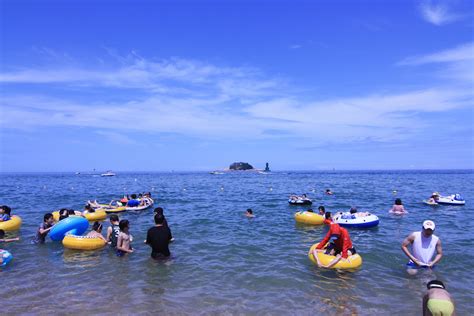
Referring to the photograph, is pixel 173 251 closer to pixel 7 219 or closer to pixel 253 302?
pixel 253 302

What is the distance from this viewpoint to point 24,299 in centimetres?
795

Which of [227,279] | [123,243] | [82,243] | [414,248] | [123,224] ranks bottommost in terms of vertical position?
[227,279]

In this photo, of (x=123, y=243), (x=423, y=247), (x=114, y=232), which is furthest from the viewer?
(x=114, y=232)

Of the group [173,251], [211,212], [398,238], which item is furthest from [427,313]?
[211,212]

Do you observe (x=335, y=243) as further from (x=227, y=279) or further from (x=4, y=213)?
(x=4, y=213)

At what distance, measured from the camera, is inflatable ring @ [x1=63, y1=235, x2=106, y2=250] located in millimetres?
12117

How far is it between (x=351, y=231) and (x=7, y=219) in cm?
1615

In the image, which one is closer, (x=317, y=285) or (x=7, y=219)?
(x=317, y=285)

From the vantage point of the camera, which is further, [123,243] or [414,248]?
[123,243]

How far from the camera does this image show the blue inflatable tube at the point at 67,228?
12977mm

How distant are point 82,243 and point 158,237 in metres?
3.59

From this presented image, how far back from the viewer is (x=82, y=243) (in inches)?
476

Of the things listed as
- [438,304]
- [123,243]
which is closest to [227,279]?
[123,243]

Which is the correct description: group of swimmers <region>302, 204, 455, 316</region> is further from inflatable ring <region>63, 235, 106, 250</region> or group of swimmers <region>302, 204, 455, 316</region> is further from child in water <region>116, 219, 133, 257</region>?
inflatable ring <region>63, 235, 106, 250</region>
